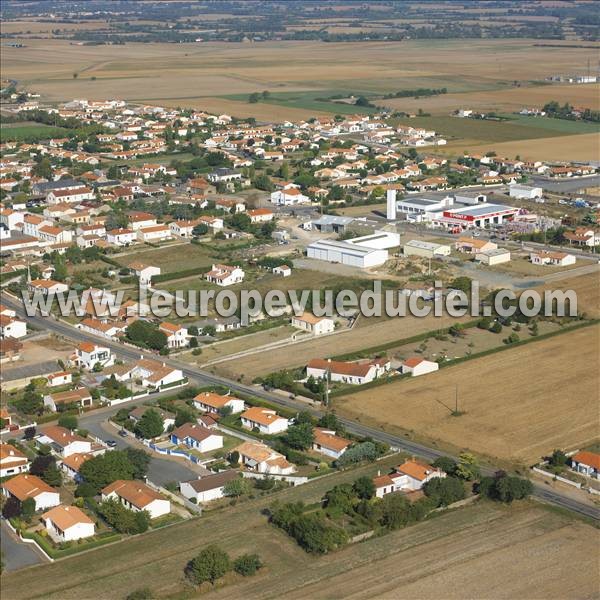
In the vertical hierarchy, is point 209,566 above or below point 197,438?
above

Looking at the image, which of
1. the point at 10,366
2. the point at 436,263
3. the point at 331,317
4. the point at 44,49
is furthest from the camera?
the point at 44,49

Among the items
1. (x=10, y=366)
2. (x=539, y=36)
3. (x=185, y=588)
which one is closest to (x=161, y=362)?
(x=10, y=366)

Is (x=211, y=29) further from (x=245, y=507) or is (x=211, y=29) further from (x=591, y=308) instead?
(x=245, y=507)

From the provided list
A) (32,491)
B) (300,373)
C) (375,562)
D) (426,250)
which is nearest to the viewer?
(375,562)

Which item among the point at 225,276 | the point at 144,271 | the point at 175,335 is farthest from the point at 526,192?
the point at 175,335

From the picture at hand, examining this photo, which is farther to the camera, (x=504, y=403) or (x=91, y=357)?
(x=91, y=357)

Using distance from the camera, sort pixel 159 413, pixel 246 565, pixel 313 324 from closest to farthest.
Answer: pixel 246 565 → pixel 159 413 → pixel 313 324

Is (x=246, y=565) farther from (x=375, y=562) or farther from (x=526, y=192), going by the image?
(x=526, y=192)
